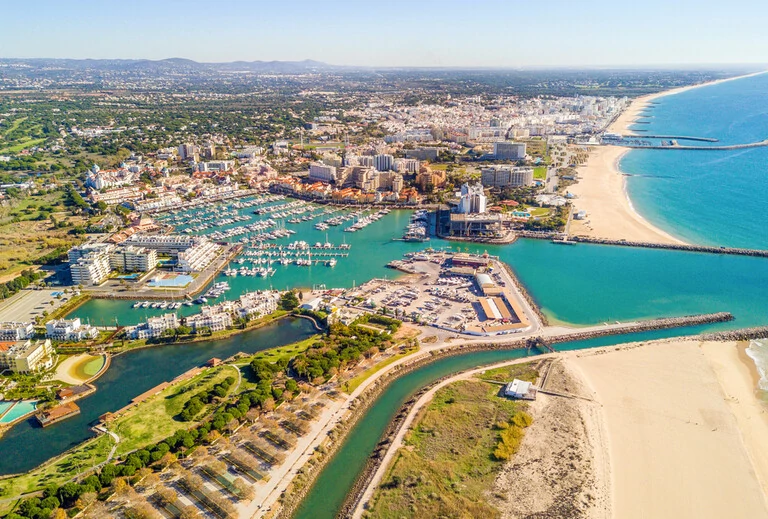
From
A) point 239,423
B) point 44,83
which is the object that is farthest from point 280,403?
point 44,83

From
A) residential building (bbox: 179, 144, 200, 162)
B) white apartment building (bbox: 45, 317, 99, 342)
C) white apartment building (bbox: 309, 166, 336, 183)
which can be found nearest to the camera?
white apartment building (bbox: 45, 317, 99, 342)

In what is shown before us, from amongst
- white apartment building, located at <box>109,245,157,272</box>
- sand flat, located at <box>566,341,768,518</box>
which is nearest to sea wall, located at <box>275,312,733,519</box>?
sand flat, located at <box>566,341,768,518</box>

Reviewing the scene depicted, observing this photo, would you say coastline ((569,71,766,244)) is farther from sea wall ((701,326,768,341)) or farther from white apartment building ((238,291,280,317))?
white apartment building ((238,291,280,317))

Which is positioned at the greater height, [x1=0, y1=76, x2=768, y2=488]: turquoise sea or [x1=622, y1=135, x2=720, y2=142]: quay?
[x1=622, y1=135, x2=720, y2=142]: quay

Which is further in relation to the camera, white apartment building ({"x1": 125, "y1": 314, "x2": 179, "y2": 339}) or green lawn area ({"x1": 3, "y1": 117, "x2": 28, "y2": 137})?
green lawn area ({"x1": 3, "y1": 117, "x2": 28, "y2": 137})

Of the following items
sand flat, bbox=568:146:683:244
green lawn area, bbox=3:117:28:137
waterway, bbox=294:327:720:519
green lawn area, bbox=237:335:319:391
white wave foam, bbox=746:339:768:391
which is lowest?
waterway, bbox=294:327:720:519

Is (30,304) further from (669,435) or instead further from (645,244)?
(645,244)

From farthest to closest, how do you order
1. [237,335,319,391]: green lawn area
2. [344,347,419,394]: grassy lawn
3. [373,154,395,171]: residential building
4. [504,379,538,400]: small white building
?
[373,154,395,171]: residential building
[237,335,319,391]: green lawn area
[344,347,419,394]: grassy lawn
[504,379,538,400]: small white building
